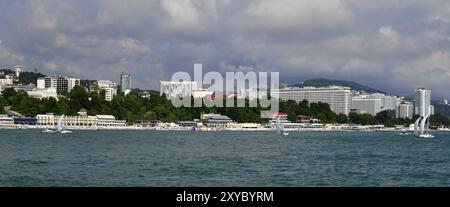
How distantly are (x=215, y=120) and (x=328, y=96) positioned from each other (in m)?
57.2

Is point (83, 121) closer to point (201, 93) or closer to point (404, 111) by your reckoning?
point (201, 93)

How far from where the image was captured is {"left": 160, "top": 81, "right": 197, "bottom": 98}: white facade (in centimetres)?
14925

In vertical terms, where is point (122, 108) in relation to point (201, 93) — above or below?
below

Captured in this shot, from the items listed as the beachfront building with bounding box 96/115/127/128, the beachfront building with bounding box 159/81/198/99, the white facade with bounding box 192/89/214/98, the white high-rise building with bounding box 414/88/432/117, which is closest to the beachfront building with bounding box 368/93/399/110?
the white high-rise building with bounding box 414/88/432/117

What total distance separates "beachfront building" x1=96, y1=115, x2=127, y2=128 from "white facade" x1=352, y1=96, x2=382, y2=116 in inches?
3196

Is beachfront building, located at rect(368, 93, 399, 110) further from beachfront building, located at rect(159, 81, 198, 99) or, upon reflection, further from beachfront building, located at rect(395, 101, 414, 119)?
beachfront building, located at rect(159, 81, 198, 99)

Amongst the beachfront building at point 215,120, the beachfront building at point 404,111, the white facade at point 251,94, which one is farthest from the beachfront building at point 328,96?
the beachfront building at point 215,120

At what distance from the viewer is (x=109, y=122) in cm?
→ 12275

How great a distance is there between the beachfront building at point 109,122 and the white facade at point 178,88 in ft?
85.5

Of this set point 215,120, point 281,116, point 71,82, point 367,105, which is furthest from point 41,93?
point 367,105
